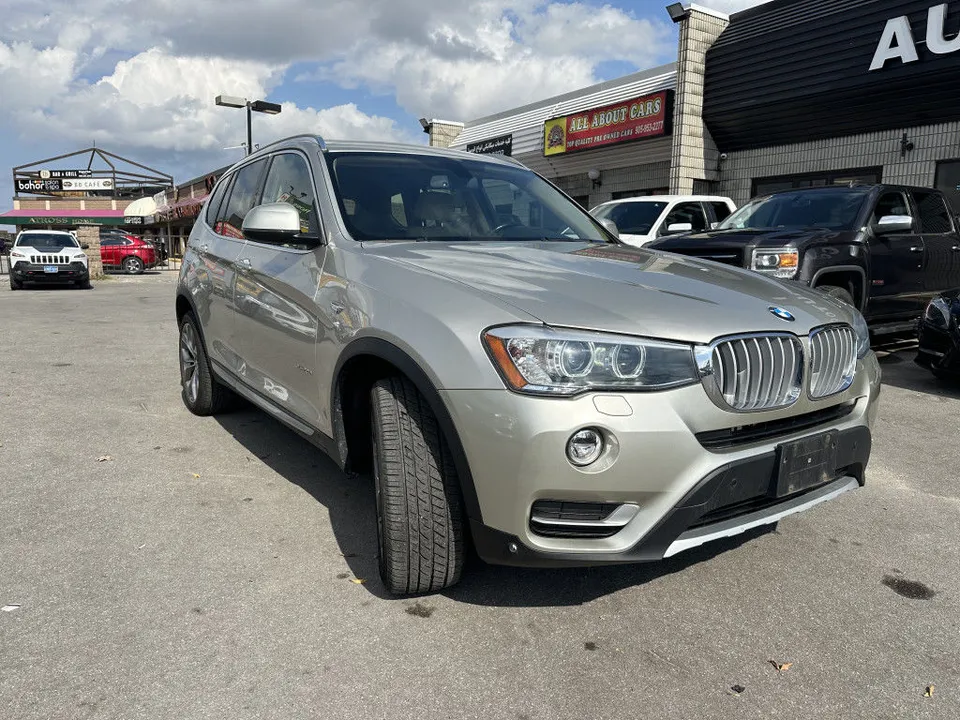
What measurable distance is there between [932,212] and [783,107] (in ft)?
19.9

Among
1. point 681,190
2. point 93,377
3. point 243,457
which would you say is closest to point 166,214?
point 681,190

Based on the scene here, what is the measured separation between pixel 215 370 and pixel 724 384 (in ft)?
10.7

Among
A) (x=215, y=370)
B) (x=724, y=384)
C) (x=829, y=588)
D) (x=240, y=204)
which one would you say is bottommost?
(x=829, y=588)

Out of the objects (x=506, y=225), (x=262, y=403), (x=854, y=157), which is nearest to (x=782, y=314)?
(x=506, y=225)

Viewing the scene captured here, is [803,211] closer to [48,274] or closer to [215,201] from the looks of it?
[215,201]

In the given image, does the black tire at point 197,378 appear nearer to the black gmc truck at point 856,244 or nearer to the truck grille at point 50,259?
the black gmc truck at point 856,244

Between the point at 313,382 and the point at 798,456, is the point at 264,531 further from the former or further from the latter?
the point at 798,456

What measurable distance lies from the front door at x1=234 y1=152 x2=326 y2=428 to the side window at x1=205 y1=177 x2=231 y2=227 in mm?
954

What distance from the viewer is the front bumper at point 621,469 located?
215 centimetres

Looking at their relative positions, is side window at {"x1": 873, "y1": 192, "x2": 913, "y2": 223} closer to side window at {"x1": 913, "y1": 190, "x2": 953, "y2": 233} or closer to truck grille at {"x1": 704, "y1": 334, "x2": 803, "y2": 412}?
side window at {"x1": 913, "y1": 190, "x2": 953, "y2": 233}

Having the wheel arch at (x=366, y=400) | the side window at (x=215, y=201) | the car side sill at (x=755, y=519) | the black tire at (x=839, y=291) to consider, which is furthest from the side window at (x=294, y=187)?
the black tire at (x=839, y=291)

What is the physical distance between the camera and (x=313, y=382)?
3102mm

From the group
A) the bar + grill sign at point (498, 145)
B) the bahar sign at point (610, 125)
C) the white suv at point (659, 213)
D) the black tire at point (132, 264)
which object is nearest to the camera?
the white suv at point (659, 213)

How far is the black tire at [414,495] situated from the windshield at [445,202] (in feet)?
3.11
